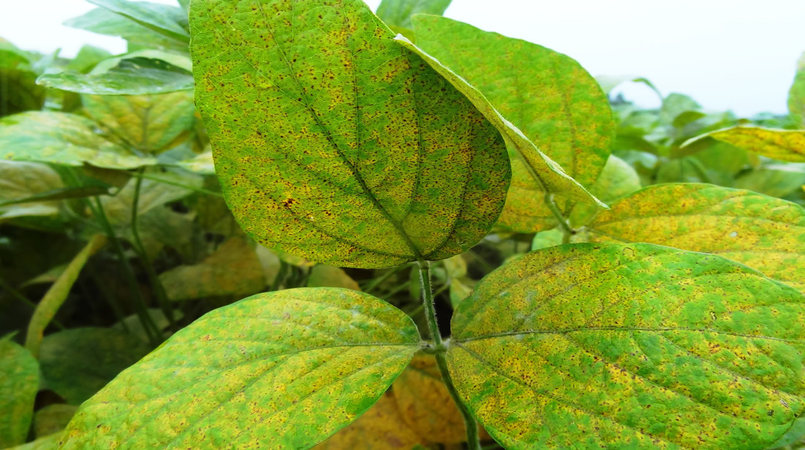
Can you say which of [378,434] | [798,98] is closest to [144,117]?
[378,434]

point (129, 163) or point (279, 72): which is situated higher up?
point (279, 72)

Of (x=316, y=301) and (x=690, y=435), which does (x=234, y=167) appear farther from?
(x=690, y=435)

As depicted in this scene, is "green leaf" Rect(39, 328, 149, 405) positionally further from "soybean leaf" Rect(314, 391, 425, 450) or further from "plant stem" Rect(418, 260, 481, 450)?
"plant stem" Rect(418, 260, 481, 450)

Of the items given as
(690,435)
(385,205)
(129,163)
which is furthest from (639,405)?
(129,163)

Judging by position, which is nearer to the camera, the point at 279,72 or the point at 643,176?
the point at 279,72

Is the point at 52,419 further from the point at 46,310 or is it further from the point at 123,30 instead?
the point at 123,30

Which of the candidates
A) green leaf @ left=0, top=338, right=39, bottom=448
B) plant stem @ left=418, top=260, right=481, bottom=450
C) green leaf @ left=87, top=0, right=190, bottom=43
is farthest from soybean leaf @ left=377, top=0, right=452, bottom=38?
green leaf @ left=0, top=338, right=39, bottom=448
